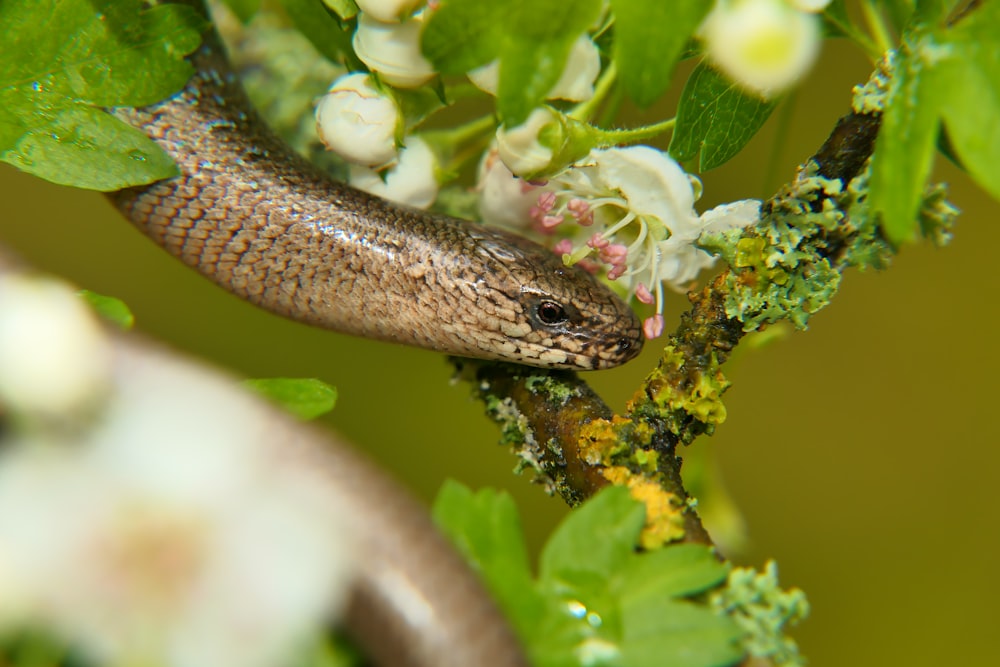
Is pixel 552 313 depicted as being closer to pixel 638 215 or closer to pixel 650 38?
pixel 638 215

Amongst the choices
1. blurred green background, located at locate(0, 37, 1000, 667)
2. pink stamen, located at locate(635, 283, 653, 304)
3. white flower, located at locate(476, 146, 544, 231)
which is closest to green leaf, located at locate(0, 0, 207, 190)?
white flower, located at locate(476, 146, 544, 231)

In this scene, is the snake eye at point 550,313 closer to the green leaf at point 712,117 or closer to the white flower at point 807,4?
the green leaf at point 712,117

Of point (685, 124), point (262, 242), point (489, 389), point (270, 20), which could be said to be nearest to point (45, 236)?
point (270, 20)

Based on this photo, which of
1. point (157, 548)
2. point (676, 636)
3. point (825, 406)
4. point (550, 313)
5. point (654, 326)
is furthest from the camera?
point (825, 406)

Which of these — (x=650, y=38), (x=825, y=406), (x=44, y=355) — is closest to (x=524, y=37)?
(x=650, y=38)

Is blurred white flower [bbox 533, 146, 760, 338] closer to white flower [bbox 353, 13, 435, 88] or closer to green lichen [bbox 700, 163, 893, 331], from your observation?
green lichen [bbox 700, 163, 893, 331]

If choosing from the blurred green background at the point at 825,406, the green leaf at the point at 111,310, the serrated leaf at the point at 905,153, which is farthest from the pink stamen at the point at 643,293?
the blurred green background at the point at 825,406
